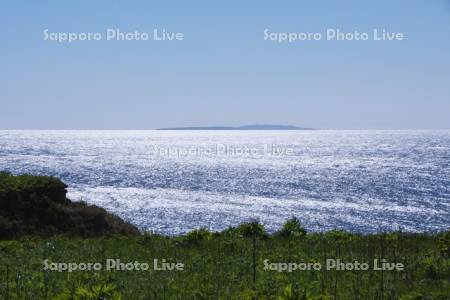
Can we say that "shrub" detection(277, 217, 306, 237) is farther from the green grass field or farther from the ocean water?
the ocean water

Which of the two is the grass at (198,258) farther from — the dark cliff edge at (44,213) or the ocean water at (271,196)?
the ocean water at (271,196)

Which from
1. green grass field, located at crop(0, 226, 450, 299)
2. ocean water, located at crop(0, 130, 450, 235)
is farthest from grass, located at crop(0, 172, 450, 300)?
ocean water, located at crop(0, 130, 450, 235)

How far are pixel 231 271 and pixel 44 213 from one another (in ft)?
43.0

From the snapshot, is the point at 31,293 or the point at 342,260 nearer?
the point at 31,293

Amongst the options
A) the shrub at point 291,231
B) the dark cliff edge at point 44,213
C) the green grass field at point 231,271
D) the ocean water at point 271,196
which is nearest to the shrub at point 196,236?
the green grass field at point 231,271

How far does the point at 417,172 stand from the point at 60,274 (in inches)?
6057

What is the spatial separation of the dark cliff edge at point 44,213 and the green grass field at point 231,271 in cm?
236

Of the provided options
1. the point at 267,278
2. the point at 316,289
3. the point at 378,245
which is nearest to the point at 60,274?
the point at 267,278

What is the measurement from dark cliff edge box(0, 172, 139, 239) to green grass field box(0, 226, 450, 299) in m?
2.36

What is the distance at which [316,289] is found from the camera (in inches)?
355

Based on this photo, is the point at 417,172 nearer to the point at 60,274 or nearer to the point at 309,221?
the point at 309,221

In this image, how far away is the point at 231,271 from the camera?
36.1 feet

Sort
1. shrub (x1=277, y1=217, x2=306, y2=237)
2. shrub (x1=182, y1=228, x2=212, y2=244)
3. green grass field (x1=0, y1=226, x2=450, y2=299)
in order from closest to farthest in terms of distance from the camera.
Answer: green grass field (x1=0, y1=226, x2=450, y2=299)
shrub (x1=182, y1=228, x2=212, y2=244)
shrub (x1=277, y1=217, x2=306, y2=237)

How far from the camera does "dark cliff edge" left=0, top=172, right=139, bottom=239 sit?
20531mm
